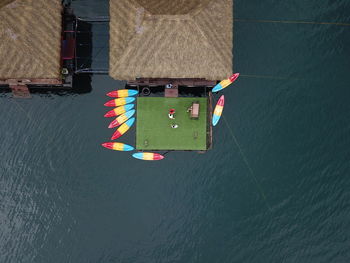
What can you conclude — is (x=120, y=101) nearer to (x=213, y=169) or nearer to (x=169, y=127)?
(x=169, y=127)

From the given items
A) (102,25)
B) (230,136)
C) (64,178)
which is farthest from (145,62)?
(64,178)

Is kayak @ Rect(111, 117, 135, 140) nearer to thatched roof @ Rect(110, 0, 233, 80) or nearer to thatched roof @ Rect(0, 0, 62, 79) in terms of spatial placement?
thatched roof @ Rect(110, 0, 233, 80)

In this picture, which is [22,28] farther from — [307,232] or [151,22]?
[307,232]

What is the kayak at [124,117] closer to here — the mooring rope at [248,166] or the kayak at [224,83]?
the kayak at [224,83]

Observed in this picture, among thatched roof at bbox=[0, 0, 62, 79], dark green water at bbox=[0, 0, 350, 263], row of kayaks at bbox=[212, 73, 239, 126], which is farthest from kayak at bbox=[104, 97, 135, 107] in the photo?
row of kayaks at bbox=[212, 73, 239, 126]

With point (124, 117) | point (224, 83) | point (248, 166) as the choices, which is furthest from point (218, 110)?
point (124, 117)
